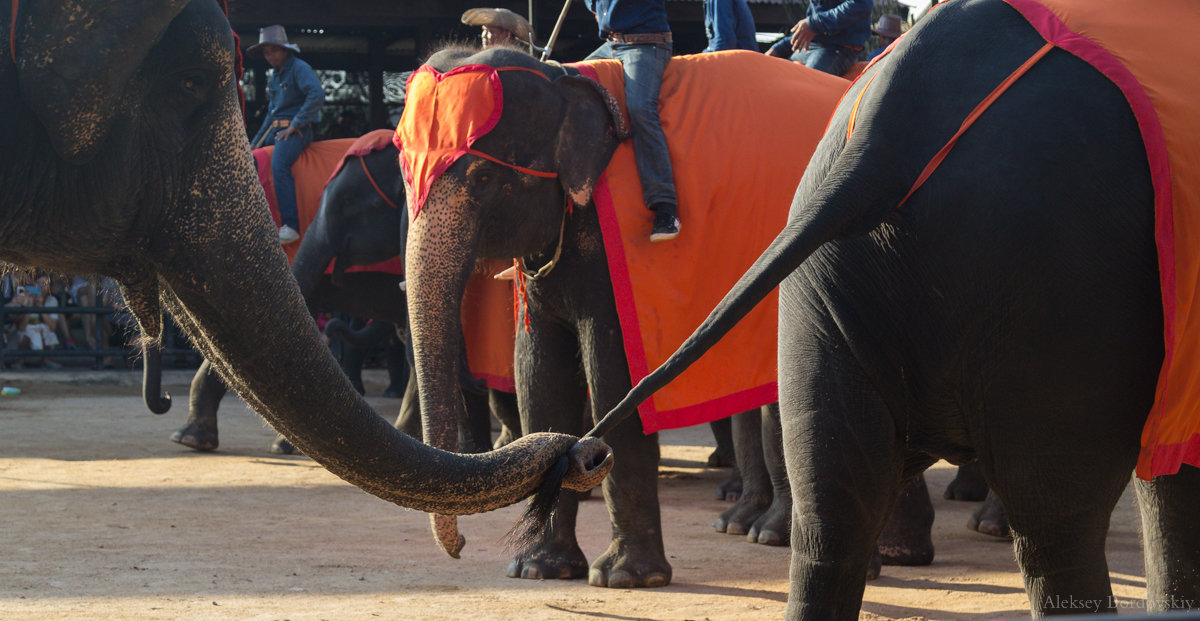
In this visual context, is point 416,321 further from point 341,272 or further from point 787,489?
point 341,272

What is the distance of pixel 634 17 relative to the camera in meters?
5.28

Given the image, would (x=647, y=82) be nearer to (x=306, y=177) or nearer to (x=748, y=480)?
(x=748, y=480)

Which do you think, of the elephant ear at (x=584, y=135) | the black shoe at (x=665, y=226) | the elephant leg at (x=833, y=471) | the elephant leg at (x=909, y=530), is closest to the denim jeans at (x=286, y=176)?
the elephant ear at (x=584, y=135)

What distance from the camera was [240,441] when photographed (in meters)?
9.31

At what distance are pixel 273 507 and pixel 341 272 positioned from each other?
2.35 m

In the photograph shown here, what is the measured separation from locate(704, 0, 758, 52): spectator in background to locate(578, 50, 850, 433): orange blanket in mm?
1678

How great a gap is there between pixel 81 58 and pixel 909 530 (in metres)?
3.94

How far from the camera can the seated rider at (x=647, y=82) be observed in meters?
4.73

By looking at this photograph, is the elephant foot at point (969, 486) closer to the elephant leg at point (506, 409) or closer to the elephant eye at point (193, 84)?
the elephant leg at point (506, 409)

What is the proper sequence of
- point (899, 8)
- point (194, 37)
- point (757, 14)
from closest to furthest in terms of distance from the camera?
point (194, 37), point (899, 8), point (757, 14)

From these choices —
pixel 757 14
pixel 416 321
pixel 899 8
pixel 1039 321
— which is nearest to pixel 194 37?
pixel 1039 321

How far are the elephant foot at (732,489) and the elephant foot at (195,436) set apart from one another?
11.6ft

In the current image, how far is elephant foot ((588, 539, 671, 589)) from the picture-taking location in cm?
464

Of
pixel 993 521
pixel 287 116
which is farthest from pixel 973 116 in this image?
pixel 287 116
